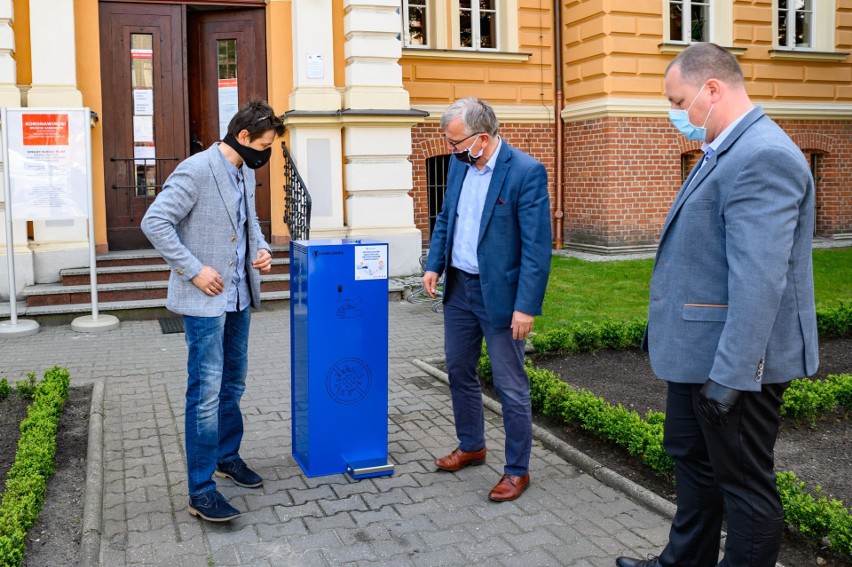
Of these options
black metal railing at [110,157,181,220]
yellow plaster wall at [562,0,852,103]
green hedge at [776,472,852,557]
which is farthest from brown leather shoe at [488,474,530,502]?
yellow plaster wall at [562,0,852,103]

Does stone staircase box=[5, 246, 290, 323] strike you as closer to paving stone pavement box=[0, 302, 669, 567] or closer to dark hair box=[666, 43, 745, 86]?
paving stone pavement box=[0, 302, 669, 567]

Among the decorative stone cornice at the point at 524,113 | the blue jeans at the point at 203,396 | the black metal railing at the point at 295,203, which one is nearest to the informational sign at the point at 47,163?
the black metal railing at the point at 295,203

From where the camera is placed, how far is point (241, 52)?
12.6 m

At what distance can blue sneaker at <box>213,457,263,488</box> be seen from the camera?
4.91 m

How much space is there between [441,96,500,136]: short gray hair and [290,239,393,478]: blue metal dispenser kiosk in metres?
→ 0.84

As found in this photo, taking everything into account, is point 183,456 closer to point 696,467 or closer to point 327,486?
point 327,486

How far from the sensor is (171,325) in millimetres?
10047

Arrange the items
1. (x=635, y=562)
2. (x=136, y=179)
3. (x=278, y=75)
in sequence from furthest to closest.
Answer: (x=278, y=75)
(x=136, y=179)
(x=635, y=562)

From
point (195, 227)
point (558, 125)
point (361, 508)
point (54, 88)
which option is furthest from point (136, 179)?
point (361, 508)

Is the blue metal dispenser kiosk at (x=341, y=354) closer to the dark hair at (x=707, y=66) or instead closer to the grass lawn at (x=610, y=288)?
the dark hair at (x=707, y=66)

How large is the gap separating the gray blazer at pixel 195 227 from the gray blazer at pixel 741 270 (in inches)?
88.0

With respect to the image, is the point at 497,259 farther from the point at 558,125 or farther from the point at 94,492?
the point at 558,125

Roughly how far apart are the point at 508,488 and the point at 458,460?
1.70ft

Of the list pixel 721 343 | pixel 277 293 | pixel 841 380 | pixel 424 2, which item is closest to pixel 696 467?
pixel 721 343
